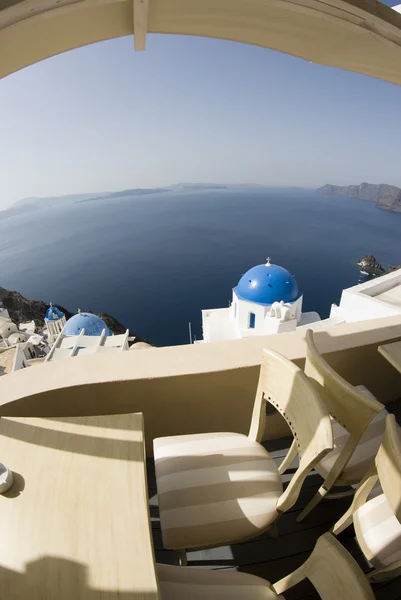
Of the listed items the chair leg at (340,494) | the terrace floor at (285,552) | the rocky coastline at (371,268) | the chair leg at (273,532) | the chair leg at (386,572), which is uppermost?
the chair leg at (386,572)

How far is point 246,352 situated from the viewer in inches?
64.4

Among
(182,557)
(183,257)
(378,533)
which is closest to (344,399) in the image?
(378,533)

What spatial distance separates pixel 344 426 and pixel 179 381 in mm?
741

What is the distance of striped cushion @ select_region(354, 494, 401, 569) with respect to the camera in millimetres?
1056

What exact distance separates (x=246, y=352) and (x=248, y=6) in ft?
5.10

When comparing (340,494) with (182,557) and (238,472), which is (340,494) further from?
(182,557)

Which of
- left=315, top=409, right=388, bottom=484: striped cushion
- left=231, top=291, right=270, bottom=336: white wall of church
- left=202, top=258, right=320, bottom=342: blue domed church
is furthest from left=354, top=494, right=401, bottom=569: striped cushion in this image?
left=231, top=291, right=270, bottom=336: white wall of church

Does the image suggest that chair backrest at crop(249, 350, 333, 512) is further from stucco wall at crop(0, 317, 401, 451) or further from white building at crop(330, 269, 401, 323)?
white building at crop(330, 269, 401, 323)

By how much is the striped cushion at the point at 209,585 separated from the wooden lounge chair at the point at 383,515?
1.25 feet

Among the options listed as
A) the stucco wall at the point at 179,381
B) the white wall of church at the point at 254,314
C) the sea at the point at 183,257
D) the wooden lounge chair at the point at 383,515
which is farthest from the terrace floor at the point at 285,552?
the sea at the point at 183,257

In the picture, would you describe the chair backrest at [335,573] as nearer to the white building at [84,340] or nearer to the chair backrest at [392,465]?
the chair backrest at [392,465]

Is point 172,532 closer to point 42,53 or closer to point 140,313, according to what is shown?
point 42,53

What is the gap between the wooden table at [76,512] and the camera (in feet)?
2.30

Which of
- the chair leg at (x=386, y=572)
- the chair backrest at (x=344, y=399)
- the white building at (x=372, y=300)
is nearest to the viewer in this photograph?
the chair leg at (x=386, y=572)
